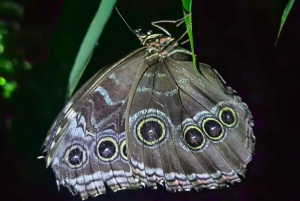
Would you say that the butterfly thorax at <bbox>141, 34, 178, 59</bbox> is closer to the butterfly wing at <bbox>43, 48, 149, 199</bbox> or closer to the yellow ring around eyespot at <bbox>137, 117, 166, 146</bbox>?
the butterfly wing at <bbox>43, 48, 149, 199</bbox>

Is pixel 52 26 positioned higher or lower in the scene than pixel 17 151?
higher

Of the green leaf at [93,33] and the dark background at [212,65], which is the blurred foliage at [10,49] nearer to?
the dark background at [212,65]

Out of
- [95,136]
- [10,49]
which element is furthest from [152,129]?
[10,49]

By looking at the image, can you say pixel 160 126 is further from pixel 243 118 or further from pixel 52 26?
pixel 52 26

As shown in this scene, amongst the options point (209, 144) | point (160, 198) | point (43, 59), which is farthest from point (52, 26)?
point (160, 198)

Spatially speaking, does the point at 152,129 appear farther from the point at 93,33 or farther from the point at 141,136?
the point at 93,33

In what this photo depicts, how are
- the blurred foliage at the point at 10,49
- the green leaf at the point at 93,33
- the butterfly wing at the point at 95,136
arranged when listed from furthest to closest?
the blurred foliage at the point at 10,49 < the butterfly wing at the point at 95,136 < the green leaf at the point at 93,33

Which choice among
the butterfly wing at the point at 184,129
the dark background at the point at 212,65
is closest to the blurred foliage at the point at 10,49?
the dark background at the point at 212,65

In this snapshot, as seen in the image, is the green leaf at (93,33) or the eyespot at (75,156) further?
the eyespot at (75,156)
